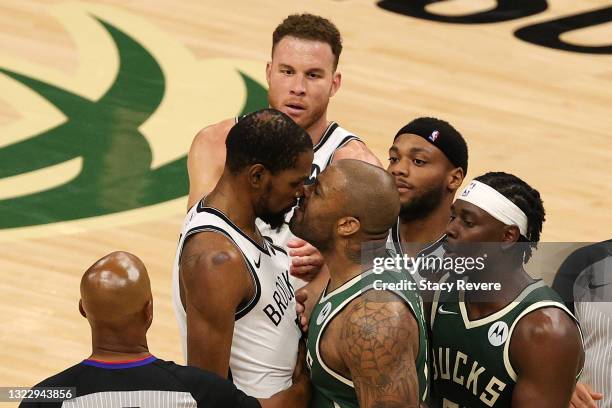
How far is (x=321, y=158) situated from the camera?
238 inches

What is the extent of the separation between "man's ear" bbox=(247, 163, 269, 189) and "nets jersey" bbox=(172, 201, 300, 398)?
0.15m

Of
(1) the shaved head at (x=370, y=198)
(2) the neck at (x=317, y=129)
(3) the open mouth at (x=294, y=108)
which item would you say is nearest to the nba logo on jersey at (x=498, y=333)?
(1) the shaved head at (x=370, y=198)

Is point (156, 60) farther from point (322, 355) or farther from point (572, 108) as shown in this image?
point (322, 355)

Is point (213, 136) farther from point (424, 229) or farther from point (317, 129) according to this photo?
point (424, 229)

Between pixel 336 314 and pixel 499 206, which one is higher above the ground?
pixel 499 206

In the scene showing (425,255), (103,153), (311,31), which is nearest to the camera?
(425,255)

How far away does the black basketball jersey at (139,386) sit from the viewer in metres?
4.11

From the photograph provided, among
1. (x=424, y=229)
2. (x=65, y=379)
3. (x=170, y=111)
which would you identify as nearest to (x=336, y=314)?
(x=65, y=379)

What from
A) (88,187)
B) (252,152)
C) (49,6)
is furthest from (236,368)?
(49,6)

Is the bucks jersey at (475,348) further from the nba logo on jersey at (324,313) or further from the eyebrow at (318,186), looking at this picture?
the eyebrow at (318,186)

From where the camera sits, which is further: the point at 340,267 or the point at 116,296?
the point at 340,267

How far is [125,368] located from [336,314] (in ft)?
2.55

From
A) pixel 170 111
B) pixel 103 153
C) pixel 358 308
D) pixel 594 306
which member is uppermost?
pixel 358 308

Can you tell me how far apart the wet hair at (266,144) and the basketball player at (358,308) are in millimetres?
134
